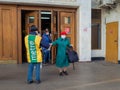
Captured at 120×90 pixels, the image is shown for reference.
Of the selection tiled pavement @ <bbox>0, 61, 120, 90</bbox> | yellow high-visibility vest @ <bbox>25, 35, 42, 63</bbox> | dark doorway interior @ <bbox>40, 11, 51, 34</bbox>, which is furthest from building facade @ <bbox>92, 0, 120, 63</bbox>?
yellow high-visibility vest @ <bbox>25, 35, 42, 63</bbox>

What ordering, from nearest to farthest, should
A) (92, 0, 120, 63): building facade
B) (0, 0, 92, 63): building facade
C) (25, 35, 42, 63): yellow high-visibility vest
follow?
(25, 35, 42, 63): yellow high-visibility vest, (0, 0, 92, 63): building facade, (92, 0, 120, 63): building facade

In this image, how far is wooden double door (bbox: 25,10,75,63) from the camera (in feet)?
51.7

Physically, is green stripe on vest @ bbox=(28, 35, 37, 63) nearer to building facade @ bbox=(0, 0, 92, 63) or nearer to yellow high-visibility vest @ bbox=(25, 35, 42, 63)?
yellow high-visibility vest @ bbox=(25, 35, 42, 63)

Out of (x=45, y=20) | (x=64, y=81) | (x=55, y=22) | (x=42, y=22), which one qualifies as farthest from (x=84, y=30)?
(x=64, y=81)

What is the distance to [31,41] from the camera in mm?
9555

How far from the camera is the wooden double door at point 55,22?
51.7 feet

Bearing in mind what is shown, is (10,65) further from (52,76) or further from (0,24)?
(52,76)

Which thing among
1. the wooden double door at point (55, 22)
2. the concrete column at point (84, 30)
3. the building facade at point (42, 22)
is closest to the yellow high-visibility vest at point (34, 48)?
the building facade at point (42, 22)

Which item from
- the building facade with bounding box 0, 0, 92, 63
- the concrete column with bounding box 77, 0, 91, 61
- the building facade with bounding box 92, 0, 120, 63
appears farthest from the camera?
the concrete column with bounding box 77, 0, 91, 61

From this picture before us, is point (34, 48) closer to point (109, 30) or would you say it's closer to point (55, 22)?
point (55, 22)

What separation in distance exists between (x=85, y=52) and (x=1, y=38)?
4750 mm

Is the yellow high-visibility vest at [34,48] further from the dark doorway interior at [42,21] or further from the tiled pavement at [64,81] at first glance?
the dark doorway interior at [42,21]

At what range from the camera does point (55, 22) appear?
1611 centimetres

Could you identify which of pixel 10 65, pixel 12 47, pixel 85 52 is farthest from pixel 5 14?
pixel 85 52
